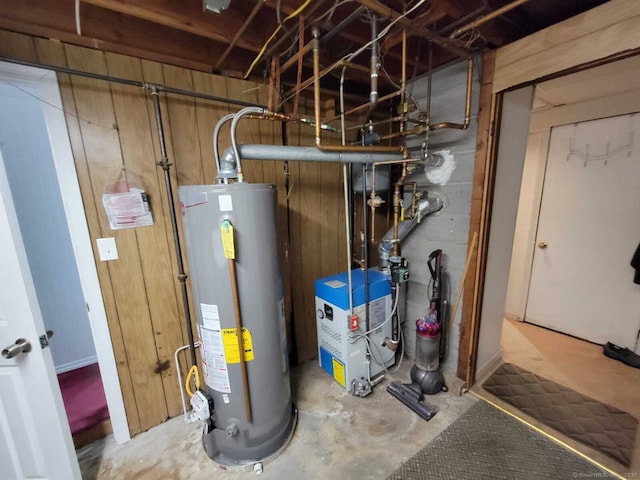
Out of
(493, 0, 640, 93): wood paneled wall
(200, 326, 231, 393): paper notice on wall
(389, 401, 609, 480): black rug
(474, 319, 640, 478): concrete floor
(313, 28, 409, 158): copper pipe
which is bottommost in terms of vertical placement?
(474, 319, 640, 478): concrete floor

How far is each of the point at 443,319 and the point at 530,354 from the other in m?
1.14

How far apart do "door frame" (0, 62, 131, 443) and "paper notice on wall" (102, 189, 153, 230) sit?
0.12 metres

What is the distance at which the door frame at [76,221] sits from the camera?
4.23 feet

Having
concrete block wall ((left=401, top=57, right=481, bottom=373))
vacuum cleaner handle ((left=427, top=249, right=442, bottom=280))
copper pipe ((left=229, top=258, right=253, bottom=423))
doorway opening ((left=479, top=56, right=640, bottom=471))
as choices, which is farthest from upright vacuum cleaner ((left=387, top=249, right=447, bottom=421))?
copper pipe ((left=229, top=258, right=253, bottom=423))

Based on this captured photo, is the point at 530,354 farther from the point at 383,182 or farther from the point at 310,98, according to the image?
the point at 310,98

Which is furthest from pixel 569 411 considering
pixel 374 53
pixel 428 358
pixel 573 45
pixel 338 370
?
pixel 374 53

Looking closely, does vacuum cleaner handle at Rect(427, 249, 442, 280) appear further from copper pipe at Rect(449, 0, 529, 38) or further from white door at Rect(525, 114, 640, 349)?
white door at Rect(525, 114, 640, 349)

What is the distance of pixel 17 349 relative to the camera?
109 cm

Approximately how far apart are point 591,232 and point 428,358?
2.16 meters

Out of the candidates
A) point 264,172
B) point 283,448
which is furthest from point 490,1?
point 283,448

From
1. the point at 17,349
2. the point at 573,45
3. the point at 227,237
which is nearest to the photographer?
the point at 17,349

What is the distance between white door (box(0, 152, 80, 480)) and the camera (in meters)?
1.07

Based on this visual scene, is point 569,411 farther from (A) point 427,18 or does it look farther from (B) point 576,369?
(A) point 427,18

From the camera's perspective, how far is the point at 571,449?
1524mm
